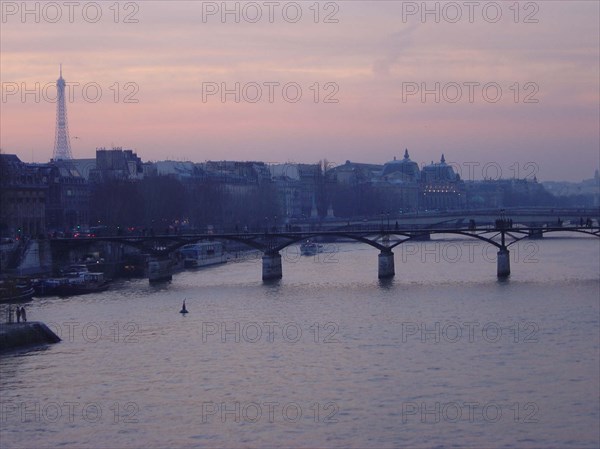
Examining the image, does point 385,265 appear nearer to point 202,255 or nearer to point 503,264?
point 503,264

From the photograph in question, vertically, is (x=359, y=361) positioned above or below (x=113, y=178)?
below

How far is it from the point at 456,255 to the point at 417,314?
75.1 ft

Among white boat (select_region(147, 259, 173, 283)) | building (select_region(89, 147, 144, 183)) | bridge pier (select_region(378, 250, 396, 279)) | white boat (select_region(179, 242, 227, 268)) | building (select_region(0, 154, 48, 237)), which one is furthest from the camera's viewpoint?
building (select_region(89, 147, 144, 183))

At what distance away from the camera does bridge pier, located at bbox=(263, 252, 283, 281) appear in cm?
3917

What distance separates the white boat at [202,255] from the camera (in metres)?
46.6

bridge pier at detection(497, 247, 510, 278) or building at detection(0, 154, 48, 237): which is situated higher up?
building at detection(0, 154, 48, 237)

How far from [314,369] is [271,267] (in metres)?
17.4

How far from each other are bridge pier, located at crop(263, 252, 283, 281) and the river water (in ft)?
9.93

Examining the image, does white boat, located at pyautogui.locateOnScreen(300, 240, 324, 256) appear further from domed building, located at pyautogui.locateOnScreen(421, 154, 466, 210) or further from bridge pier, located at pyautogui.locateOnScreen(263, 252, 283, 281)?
domed building, located at pyautogui.locateOnScreen(421, 154, 466, 210)

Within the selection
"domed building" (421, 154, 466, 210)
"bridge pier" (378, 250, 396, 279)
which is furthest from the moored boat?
"domed building" (421, 154, 466, 210)

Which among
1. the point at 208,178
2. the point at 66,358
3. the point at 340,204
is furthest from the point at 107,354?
the point at 340,204

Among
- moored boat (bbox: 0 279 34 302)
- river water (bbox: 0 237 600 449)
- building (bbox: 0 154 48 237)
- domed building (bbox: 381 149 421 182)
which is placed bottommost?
river water (bbox: 0 237 600 449)

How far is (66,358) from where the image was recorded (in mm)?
23438

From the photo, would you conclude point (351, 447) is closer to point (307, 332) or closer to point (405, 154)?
point (307, 332)
